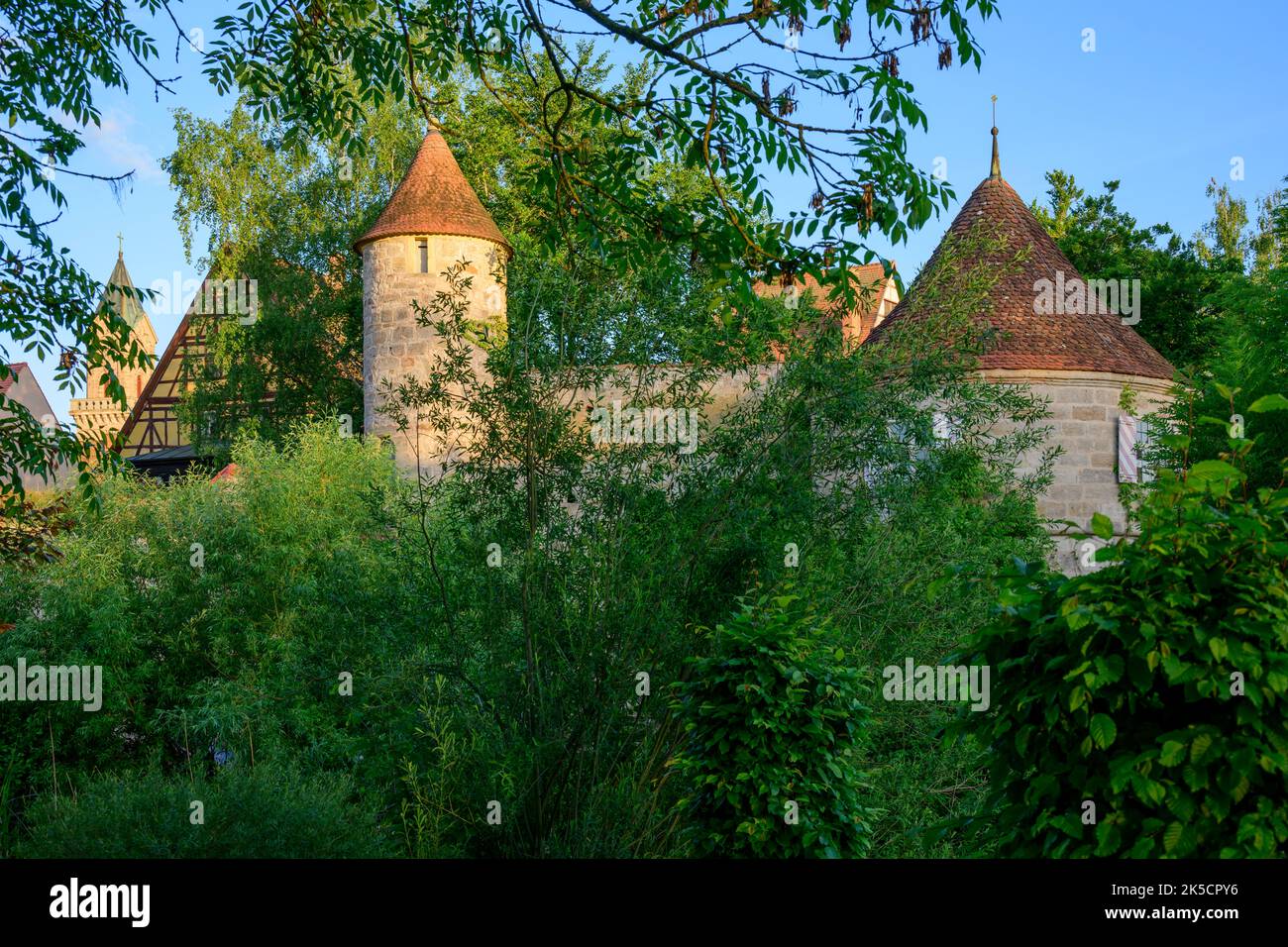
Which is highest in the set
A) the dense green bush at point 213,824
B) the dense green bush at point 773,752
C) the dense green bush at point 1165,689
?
the dense green bush at point 1165,689

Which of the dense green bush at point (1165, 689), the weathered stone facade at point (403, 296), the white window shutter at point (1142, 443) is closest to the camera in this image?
the dense green bush at point (1165, 689)

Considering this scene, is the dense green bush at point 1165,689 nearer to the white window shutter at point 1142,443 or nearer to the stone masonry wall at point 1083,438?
the stone masonry wall at point 1083,438

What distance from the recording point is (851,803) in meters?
5.19

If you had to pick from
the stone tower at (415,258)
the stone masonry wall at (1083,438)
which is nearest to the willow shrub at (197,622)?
the stone tower at (415,258)

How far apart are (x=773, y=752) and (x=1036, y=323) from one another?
13.6 m

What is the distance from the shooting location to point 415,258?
71.4ft

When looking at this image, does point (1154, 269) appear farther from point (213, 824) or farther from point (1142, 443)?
point (213, 824)

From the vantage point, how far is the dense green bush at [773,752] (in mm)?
5051

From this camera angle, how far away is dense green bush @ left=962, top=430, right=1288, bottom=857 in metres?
2.97

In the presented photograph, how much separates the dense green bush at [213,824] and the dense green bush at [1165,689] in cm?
311

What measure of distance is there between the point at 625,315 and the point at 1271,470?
12.2 metres

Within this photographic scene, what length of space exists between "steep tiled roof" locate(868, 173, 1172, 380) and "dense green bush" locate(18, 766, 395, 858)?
11.9 metres

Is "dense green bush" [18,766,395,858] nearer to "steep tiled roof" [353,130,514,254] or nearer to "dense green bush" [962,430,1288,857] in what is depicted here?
"dense green bush" [962,430,1288,857]
